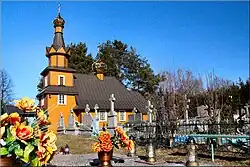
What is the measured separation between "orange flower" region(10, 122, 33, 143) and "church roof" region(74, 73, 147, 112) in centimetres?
2816

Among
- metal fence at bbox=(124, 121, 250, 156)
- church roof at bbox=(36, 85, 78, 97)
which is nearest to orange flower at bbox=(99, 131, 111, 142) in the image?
metal fence at bbox=(124, 121, 250, 156)

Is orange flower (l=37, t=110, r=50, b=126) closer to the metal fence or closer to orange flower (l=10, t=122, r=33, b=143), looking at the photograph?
orange flower (l=10, t=122, r=33, b=143)

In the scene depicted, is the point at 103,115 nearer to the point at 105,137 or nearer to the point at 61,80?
the point at 61,80

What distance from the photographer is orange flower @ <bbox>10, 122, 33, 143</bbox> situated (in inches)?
95.7

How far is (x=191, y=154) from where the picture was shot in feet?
25.0

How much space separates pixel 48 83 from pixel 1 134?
30026mm

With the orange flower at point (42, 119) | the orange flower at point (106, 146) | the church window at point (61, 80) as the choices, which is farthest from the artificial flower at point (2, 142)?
the church window at point (61, 80)

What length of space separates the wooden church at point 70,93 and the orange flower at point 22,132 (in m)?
27.3

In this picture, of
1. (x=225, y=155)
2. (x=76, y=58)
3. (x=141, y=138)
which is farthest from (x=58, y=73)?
(x=225, y=155)

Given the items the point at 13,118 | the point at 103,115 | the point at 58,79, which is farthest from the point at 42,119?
the point at 58,79

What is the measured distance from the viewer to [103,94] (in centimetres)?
3319

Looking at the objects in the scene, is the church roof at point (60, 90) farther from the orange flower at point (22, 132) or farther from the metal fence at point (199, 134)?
the orange flower at point (22, 132)

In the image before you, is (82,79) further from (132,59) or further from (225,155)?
(225,155)

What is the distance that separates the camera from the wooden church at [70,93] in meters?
30.4
